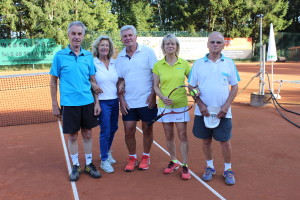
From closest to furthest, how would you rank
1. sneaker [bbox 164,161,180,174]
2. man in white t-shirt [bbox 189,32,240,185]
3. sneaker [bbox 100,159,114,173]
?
man in white t-shirt [bbox 189,32,240,185]
sneaker [bbox 164,161,180,174]
sneaker [bbox 100,159,114,173]

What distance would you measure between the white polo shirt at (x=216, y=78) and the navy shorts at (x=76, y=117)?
1.53 meters

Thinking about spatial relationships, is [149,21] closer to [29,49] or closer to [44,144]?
[29,49]

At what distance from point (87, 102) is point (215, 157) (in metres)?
2.33

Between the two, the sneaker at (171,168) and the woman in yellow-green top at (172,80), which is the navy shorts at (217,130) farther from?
the sneaker at (171,168)

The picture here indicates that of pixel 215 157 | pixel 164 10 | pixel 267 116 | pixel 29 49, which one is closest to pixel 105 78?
pixel 215 157

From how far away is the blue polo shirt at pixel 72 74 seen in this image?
3.63 m

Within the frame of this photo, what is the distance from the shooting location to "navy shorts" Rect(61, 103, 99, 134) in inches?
147

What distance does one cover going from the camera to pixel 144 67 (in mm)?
3857

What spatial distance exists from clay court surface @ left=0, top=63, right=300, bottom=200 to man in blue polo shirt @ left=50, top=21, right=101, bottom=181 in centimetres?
82

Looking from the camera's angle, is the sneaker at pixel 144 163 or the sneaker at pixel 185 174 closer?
the sneaker at pixel 185 174

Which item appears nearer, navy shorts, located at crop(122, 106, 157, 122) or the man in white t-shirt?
the man in white t-shirt

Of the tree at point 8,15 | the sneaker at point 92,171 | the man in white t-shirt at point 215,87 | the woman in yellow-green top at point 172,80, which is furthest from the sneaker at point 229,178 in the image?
the tree at point 8,15

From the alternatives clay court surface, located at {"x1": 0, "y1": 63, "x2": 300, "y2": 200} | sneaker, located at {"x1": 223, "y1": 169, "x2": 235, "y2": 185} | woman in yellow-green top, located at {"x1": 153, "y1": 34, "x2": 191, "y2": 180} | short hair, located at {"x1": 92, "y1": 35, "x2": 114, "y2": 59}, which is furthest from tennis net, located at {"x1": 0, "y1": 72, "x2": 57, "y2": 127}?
sneaker, located at {"x1": 223, "y1": 169, "x2": 235, "y2": 185}

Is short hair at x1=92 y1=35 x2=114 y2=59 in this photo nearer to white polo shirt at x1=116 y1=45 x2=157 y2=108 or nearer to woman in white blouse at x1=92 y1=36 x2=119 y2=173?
woman in white blouse at x1=92 y1=36 x2=119 y2=173
